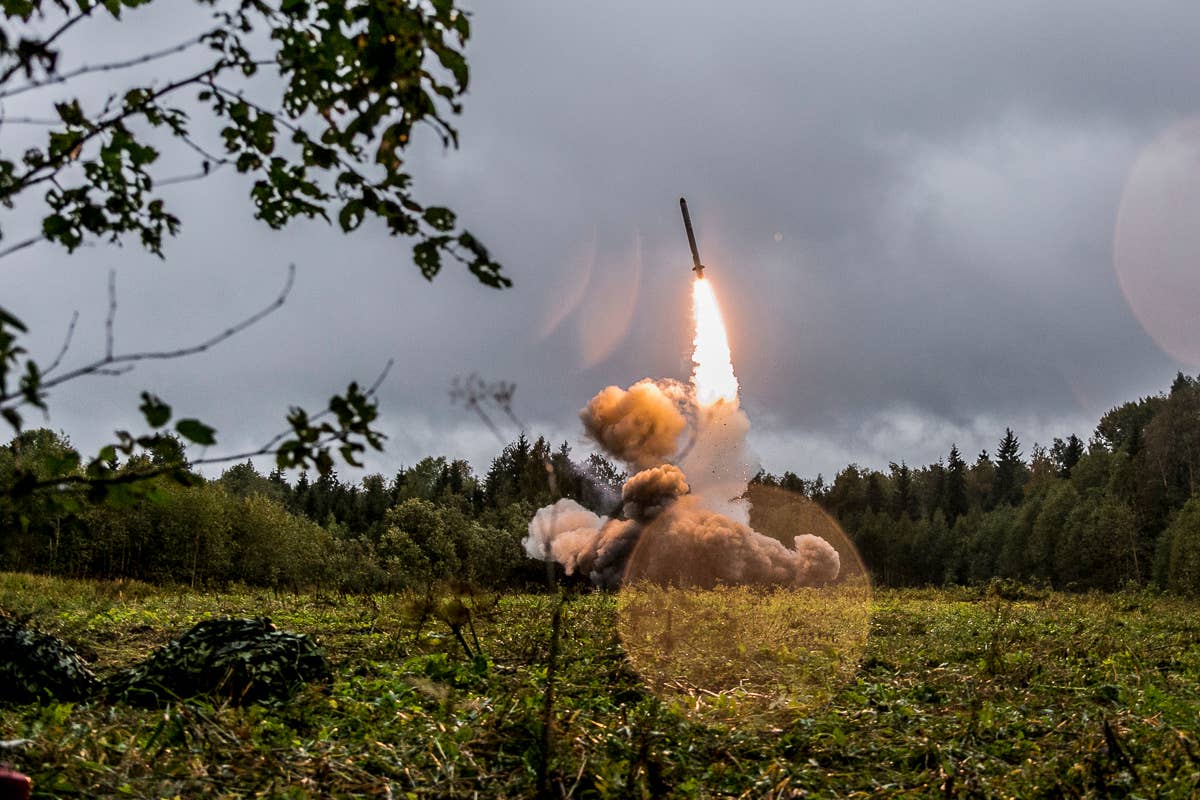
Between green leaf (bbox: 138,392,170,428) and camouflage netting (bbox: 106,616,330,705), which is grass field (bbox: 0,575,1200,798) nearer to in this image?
camouflage netting (bbox: 106,616,330,705)

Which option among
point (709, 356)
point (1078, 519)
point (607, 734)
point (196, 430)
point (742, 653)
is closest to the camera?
point (196, 430)

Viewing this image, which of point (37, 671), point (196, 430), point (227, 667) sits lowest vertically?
point (37, 671)

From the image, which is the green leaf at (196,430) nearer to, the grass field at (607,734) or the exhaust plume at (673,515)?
the grass field at (607,734)

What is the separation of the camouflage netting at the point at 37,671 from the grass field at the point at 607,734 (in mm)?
508

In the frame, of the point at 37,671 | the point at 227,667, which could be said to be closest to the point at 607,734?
the point at 227,667

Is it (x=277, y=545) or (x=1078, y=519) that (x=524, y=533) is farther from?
(x=1078, y=519)

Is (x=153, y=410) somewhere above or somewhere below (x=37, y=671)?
above

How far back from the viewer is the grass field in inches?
234

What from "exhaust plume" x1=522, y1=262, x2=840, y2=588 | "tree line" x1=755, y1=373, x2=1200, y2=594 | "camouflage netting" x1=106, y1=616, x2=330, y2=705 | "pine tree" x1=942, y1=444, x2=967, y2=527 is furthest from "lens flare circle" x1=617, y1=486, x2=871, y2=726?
"pine tree" x1=942, y1=444, x2=967, y2=527

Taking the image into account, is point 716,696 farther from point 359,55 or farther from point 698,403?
point 698,403

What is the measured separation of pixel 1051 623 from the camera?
18016mm

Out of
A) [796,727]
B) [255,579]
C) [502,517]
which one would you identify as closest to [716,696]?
[796,727]

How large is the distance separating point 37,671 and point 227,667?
187 cm

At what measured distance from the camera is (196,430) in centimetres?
294
